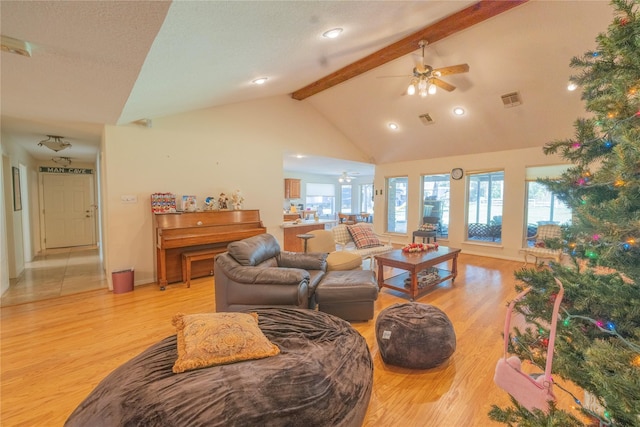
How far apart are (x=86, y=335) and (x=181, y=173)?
2.53m

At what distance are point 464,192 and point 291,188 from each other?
17.2 ft

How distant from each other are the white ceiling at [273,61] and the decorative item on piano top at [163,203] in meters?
1.09

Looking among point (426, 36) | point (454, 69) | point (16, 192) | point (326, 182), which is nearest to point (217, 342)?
point (454, 69)

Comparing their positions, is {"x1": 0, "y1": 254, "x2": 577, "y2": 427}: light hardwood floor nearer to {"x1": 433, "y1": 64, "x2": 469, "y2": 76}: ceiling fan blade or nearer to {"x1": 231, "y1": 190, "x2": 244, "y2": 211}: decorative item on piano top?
{"x1": 231, "y1": 190, "x2": 244, "y2": 211}: decorative item on piano top

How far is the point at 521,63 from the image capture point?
379cm

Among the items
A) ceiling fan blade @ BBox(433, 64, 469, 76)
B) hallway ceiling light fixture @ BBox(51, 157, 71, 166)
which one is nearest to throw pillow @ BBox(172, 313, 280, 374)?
ceiling fan blade @ BBox(433, 64, 469, 76)

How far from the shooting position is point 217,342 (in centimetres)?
139

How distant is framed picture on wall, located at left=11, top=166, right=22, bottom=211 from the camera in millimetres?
4336

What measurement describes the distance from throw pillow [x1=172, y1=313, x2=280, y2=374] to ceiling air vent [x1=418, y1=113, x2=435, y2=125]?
16.9ft

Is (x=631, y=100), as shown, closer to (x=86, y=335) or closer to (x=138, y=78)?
(x=138, y=78)

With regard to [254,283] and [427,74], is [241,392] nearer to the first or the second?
[254,283]

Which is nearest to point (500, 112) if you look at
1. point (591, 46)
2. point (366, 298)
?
point (591, 46)

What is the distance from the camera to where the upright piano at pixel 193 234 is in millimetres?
3859

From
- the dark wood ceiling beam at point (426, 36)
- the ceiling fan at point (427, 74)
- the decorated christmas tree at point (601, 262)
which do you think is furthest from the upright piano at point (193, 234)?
the decorated christmas tree at point (601, 262)
